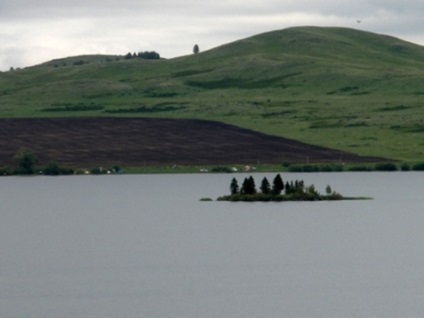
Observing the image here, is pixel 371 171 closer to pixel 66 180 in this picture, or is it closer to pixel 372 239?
pixel 66 180

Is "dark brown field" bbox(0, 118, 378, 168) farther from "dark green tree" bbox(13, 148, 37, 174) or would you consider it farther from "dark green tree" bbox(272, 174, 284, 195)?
"dark green tree" bbox(272, 174, 284, 195)

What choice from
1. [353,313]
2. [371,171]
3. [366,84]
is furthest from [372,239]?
[366,84]

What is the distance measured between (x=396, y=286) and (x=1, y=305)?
12.9 meters

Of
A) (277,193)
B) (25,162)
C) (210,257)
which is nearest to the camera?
(210,257)

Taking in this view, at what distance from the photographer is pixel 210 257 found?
2233 inches

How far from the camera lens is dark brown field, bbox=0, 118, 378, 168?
12625 centimetres

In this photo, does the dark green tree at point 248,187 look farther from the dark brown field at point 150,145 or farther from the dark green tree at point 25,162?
the dark green tree at point 25,162

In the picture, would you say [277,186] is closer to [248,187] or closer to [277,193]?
[277,193]

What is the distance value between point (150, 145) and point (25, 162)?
1391 cm

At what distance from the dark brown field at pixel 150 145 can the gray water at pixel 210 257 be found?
3132cm

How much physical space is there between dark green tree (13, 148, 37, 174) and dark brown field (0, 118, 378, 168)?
4.64 ft

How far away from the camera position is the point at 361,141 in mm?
136375

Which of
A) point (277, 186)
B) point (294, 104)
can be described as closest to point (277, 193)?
point (277, 186)

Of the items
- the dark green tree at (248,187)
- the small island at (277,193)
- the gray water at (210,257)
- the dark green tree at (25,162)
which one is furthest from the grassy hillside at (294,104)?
the gray water at (210,257)
